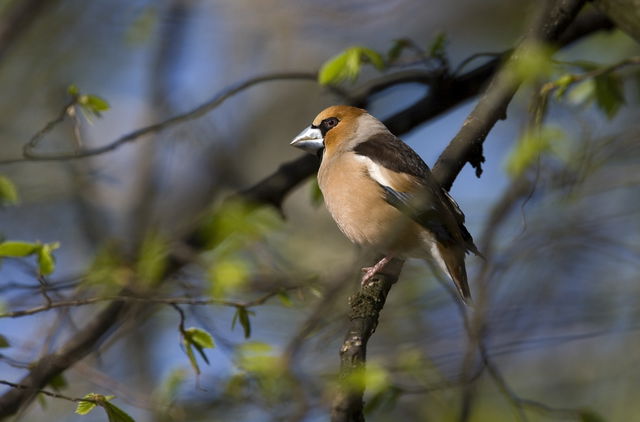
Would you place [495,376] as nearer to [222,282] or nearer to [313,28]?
[222,282]

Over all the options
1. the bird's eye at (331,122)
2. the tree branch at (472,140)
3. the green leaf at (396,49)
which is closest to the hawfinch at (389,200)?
the tree branch at (472,140)

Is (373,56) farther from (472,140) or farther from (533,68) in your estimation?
(533,68)

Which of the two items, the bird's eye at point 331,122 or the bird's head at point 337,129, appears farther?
the bird's eye at point 331,122

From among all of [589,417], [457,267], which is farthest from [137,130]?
[589,417]

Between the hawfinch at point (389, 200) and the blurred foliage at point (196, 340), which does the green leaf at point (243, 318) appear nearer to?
the blurred foliage at point (196, 340)

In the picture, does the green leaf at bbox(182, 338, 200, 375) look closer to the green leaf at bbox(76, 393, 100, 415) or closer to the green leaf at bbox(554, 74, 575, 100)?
the green leaf at bbox(76, 393, 100, 415)

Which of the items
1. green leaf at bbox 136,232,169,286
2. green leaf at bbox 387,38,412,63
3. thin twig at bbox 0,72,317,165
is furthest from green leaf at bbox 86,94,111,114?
green leaf at bbox 387,38,412,63

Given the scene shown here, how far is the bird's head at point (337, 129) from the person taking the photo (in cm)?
582

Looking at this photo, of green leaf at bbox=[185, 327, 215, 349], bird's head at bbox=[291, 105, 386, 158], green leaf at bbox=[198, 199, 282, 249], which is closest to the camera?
green leaf at bbox=[198, 199, 282, 249]

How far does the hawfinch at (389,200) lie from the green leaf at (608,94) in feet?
3.73

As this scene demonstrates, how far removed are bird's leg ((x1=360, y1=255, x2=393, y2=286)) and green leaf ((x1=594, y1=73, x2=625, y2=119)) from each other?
163 centimetres

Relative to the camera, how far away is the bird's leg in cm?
380

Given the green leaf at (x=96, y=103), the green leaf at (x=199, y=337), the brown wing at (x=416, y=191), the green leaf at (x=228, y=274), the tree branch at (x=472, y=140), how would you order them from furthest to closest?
the green leaf at (x=96, y=103) < the brown wing at (x=416, y=191) < the green leaf at (x=199, y=337) < the green leaf at (x=228, y=274) < the tree branch at (x=472, y=140)

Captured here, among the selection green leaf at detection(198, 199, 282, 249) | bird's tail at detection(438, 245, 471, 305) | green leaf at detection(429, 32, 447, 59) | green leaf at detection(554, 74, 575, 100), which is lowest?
bird's tail at detection(438, 245, 471, 305)
